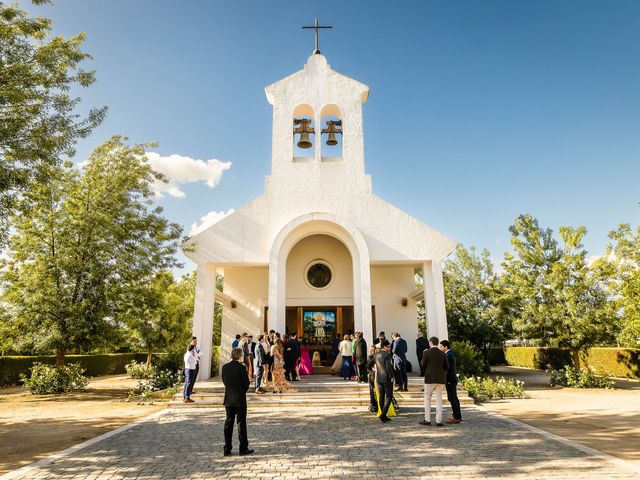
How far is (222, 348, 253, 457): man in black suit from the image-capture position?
19.5ft

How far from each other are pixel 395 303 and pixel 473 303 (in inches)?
387

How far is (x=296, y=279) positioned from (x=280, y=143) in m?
5.43

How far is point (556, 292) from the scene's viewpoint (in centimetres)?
1823

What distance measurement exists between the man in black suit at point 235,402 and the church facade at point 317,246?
6.93 m

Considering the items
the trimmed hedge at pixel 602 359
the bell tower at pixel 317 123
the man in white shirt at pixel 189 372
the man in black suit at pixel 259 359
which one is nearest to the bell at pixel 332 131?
the bell tower at pixel 317 123

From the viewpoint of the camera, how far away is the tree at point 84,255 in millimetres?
12852

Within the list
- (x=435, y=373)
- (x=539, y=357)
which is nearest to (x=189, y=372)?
(x=435, y=373)

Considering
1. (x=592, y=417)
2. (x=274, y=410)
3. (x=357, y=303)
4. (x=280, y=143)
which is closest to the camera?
(x=592, y=417)

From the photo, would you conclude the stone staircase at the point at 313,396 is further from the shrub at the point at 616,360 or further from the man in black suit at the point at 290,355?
the shrub at the point at 616,360

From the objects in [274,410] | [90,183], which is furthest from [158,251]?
[274,410]

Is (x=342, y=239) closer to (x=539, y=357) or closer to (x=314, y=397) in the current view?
(x=314, y=397)

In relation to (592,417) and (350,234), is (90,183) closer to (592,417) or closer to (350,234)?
(350,234)

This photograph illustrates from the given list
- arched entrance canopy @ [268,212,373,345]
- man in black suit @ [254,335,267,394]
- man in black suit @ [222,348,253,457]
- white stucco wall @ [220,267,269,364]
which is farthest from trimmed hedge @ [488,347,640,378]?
man in black suit @ [222,348,253,457]

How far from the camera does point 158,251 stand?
45.8 feet
